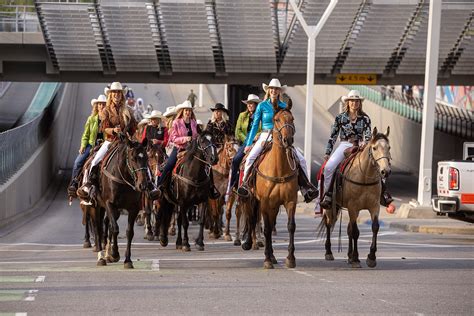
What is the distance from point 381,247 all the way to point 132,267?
651 cm

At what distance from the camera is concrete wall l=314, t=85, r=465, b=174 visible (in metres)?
59.6

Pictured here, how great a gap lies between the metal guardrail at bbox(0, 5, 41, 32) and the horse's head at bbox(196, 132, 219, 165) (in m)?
27.9

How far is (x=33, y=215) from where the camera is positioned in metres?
38.2

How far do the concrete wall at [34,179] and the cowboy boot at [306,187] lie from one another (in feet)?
42.8

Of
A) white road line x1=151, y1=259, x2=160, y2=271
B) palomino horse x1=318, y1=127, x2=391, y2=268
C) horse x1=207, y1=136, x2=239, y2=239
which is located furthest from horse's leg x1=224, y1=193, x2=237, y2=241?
palomino horse x1=318, y1=127, x2=391, y2=268

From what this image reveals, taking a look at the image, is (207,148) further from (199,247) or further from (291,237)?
(291,237)

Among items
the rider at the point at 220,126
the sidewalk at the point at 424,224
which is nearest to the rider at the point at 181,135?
the rider at the point at 220,126

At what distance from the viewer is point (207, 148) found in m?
23.1

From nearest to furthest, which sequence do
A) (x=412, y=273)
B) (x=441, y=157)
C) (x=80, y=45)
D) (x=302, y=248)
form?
1. (x=412, y=273)
2. (x=302, y=248)
3. (x=80, y=45)
4. (x=441, y=157)

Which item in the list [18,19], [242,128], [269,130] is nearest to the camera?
[269,130]

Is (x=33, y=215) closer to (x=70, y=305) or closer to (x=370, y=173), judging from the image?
(x=370, y=173)

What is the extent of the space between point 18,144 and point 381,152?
20.3 m

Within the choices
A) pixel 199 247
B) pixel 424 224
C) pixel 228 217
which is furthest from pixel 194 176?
pixel 424 224

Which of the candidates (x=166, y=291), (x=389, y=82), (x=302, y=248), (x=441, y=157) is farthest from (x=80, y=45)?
(x=166, y=291)
